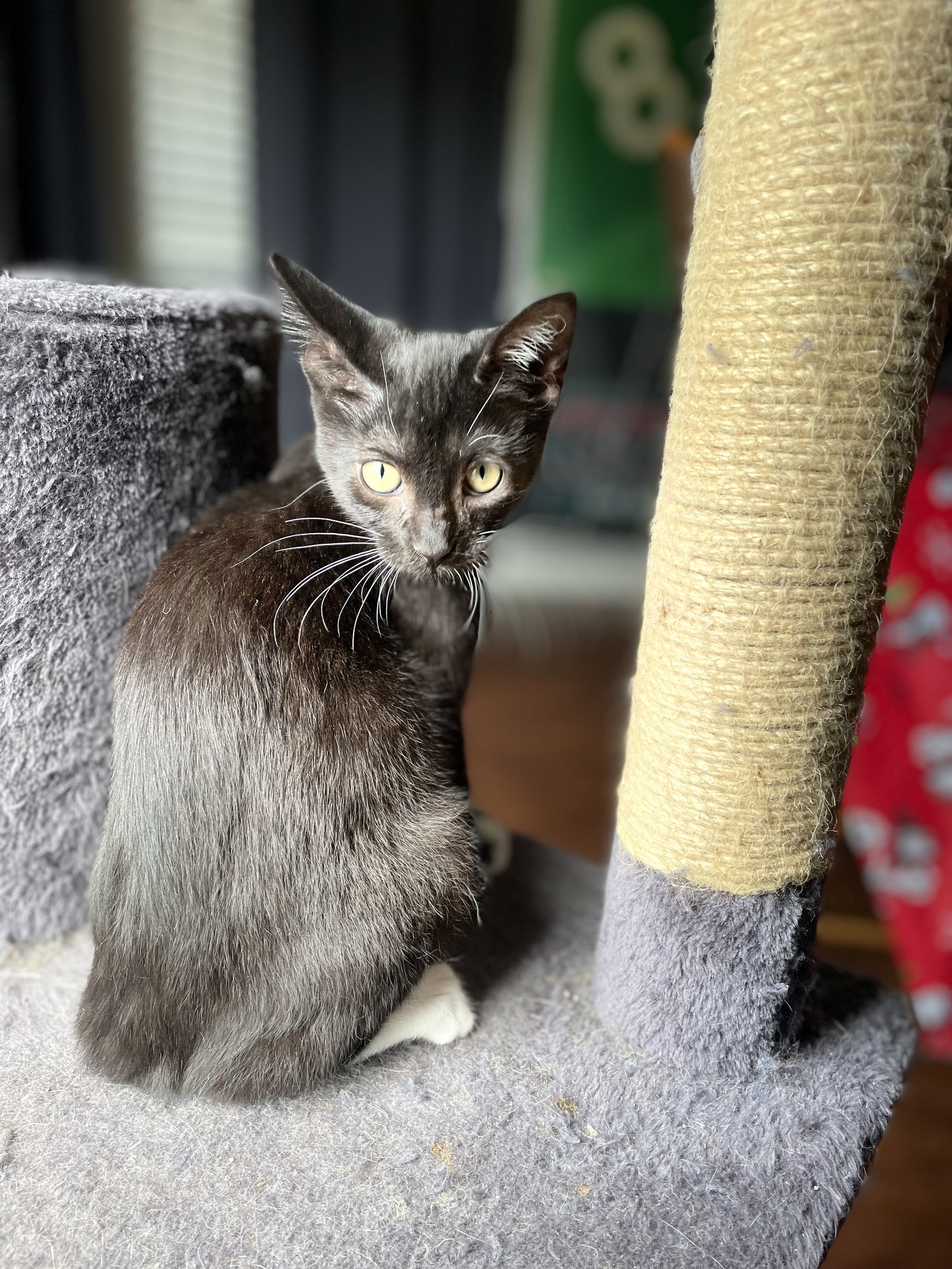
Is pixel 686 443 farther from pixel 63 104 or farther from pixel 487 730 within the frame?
pixel 63 104

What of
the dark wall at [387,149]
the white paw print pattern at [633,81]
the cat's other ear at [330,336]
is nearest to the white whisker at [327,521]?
the cat's other ear at [330,336]

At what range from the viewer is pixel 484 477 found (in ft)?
2.58

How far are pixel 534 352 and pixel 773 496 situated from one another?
0.85 feet

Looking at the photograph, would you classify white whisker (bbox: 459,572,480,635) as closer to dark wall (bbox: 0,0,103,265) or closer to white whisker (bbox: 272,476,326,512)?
white whisker (bbox: 272,476,326,512)

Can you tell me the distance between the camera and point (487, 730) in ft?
7.76

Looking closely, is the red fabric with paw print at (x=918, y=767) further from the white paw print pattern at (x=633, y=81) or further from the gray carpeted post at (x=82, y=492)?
the white paw print pattern at (x=633, y=81)

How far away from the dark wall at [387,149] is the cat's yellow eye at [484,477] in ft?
5.69

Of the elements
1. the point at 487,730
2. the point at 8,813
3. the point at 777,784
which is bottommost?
the point at 487,730

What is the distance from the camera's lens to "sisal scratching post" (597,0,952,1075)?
0.55 m

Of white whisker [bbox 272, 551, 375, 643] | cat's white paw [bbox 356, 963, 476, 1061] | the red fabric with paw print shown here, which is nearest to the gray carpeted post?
white whisker [bbox 272, 551, 375, 643]

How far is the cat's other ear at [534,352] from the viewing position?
2.37 feet

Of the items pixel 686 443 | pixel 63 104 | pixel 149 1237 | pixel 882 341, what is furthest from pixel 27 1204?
pixel 63 104

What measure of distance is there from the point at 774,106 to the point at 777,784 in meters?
0.49

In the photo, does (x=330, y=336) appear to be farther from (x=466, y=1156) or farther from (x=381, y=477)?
(x=466, y=1156)
